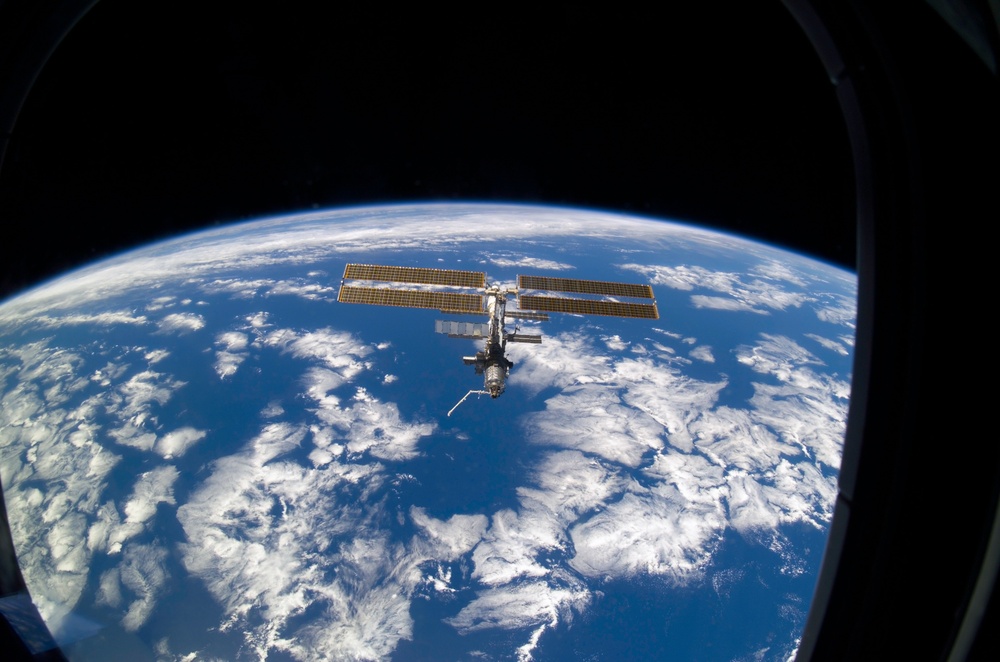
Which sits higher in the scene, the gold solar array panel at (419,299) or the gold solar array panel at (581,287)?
the gold solar array panel at (581,287)

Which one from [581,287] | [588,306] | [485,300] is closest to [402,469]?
[485,300]

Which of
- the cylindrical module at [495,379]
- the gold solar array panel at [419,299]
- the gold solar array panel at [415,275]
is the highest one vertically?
the gold solar array panel at [415,275]

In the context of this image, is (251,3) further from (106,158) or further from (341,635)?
(341,635)

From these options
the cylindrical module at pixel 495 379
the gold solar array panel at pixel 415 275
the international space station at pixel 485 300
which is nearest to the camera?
the cylindrical module at pixel 495 379

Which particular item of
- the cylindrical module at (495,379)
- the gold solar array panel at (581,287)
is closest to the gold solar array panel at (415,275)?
the gold solar array panel at (581,287)

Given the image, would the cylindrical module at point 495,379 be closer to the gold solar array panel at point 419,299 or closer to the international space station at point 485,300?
the international space station at point 485,300

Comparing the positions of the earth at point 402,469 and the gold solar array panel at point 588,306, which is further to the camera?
the earth at point 402,469

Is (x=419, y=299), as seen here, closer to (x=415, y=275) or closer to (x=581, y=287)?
(x=415, y=275)
